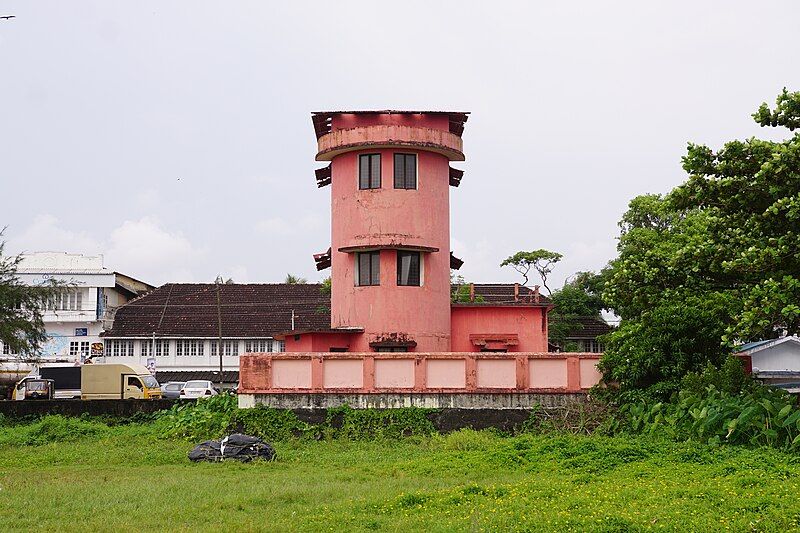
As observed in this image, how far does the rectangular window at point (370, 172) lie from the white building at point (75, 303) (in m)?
31.5

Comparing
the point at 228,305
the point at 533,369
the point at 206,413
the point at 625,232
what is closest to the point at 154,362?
the point at 228,305

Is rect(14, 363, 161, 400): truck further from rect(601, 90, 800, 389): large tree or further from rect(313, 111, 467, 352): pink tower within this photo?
rect(601, 90, 800, 389): large tree

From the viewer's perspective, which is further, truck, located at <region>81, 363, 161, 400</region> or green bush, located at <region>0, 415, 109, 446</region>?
truck, located at <region>81, 363, 161, 400</region>

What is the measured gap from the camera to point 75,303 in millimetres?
57875

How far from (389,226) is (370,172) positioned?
6.12ft

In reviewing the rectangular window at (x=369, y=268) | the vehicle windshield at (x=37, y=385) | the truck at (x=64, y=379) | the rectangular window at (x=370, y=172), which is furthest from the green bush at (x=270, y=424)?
the truck at (x=64, y=379)

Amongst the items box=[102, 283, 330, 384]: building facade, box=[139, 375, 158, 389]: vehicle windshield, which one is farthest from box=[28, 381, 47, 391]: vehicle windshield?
box=[102, 283, 330, 384]: building facade

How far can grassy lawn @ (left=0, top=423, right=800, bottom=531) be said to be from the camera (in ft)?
39.2

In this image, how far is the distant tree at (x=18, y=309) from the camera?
3397cm

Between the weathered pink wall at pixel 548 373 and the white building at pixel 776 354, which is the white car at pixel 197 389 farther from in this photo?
the white building at pixel 776 354

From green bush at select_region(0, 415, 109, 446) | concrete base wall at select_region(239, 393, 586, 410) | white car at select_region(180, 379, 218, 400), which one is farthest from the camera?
white car at select_region(180, 379, 218, 400)

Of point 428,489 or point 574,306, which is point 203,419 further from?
point 574,306

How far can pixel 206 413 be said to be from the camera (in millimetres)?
24156

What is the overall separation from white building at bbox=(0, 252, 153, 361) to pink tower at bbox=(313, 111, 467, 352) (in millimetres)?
30867
